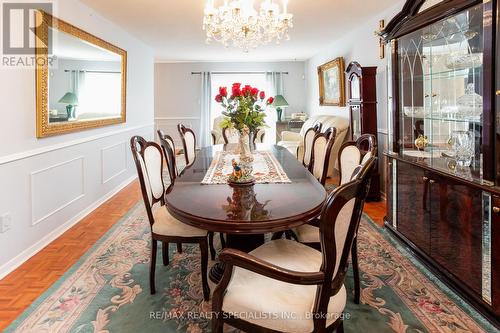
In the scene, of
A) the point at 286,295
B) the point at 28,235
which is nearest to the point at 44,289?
the point at 28,235

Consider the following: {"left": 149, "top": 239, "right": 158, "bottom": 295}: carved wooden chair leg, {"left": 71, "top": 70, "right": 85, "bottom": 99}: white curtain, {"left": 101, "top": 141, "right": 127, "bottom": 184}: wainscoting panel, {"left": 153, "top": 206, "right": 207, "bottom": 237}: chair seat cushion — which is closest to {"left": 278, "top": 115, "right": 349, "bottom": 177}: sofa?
{"left": 101, "top": 141, "right": 127, "bottom": 184}: wainscoting panel

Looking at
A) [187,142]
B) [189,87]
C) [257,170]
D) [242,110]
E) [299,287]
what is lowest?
[299,287]

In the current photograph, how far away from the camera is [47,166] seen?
10.5 ft

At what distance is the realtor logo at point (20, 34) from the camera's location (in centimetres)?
265

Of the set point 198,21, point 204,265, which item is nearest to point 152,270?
point 204,265

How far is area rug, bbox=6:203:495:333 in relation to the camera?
1.92 m

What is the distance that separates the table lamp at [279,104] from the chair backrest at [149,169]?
228 inches

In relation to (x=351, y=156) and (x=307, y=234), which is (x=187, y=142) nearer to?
(x=351, y=156)

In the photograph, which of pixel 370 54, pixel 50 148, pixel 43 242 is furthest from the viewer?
pixel 370 54

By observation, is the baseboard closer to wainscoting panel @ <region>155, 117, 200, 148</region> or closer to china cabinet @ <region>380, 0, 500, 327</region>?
china cabinet @ <region>380, 0, 500, 327</region>

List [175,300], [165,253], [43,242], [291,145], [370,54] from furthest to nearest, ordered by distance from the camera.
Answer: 1. [291,145]
2. [370,54]
3. [43,242]
4. [165,253]
5. [175,300]

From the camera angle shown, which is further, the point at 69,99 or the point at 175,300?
the point at 69,99

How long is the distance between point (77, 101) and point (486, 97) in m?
3.65

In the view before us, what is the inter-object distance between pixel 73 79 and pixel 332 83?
430 cm
